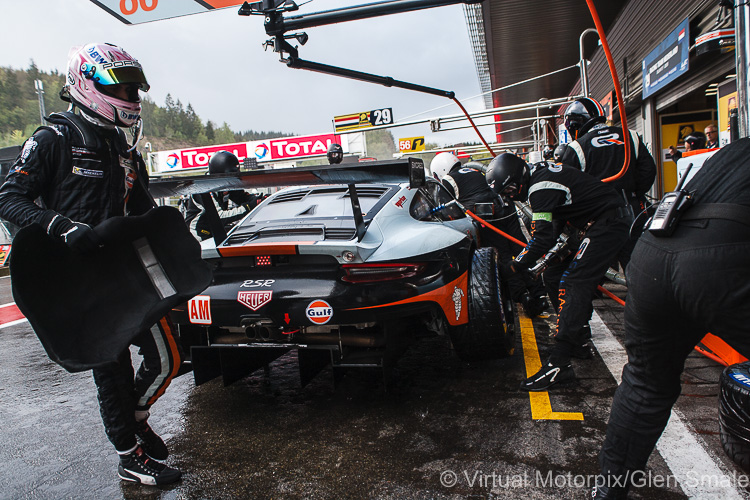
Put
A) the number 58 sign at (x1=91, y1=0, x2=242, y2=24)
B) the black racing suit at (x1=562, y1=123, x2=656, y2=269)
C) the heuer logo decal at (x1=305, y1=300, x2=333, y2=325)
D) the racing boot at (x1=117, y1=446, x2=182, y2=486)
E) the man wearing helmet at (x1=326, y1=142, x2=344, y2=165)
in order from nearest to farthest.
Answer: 1. the racing boot at (x1=117, y1=446, x2=182, y2=486)
2. the heuer logo decal at (x1=305, y1=300, x2=333, y2=325)
3. the black racing suit at (x1=562, y1=123, x2=656, y2=269)
4. the number 58 sign at (x1=91, y1=0, x2=242, y2=24)
5. the man wearing helmet at (x1=326, y1=142, x2=344, y2=165)

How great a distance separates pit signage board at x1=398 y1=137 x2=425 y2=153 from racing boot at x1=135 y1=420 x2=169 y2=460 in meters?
25.0

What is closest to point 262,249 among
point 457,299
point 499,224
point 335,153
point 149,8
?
point 457,299

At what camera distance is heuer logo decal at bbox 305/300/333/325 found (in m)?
2.79

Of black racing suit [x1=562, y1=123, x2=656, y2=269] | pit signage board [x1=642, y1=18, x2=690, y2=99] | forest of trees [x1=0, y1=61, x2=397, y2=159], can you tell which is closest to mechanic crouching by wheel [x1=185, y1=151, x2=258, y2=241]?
black racing suit [x1=562, y1=123, x2=656, y2=269]

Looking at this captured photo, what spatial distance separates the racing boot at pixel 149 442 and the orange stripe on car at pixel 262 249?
0.99m

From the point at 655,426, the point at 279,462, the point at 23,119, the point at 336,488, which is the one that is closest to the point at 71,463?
the point at 279,462

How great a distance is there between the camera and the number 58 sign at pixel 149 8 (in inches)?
215

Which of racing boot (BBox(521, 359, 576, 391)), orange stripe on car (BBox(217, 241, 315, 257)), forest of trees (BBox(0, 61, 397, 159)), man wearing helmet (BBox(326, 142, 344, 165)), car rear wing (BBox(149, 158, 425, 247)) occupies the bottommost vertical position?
racing boot (BBox(521, 359, 576, 391))

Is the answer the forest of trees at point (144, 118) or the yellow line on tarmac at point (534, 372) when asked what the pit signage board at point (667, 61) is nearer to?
the yellow line on tarmac at point (534, 372)

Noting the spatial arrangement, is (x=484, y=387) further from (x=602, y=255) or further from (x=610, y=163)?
(x=610, y=163)

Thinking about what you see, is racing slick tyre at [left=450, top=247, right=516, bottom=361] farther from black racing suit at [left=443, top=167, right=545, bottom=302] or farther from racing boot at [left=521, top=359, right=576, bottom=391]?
black racing suit at [left=443, top=167, right=545, bottom=302]

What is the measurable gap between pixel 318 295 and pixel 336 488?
956 millimetres

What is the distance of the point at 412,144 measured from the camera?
2705cm

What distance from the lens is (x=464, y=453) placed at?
8.17 feet
